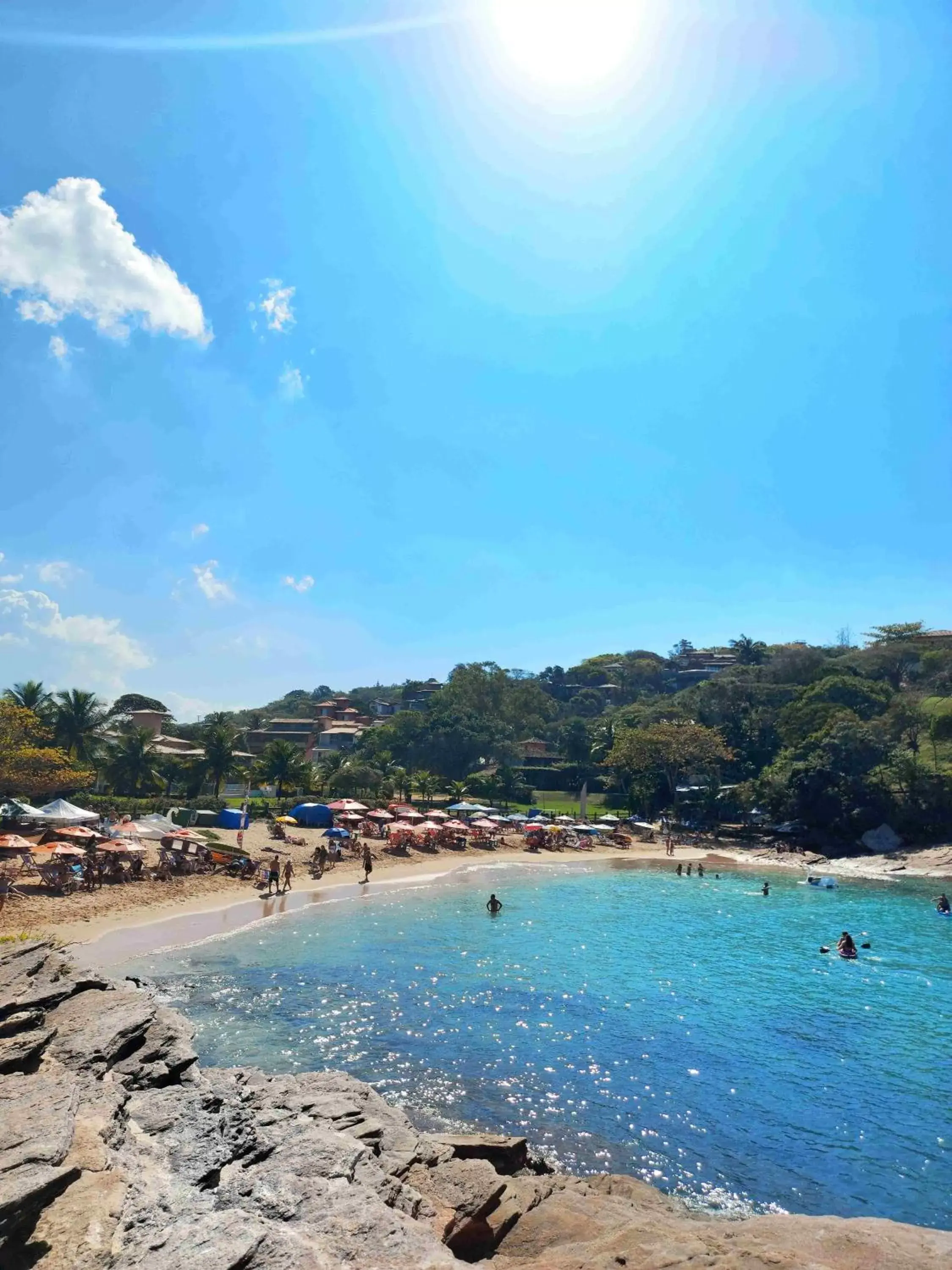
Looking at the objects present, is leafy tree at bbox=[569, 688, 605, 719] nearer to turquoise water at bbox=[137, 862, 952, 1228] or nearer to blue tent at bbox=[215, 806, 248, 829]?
blue tent at bbox=[215, 806, 248, 829]

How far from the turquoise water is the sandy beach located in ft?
7.85

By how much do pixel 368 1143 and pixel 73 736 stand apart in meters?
46.1

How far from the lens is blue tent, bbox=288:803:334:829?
46094mm

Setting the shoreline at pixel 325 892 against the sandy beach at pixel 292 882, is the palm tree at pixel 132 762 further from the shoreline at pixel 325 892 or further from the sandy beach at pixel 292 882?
the shoreline at pixel 325 892

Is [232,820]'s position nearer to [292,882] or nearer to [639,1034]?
[292,882]

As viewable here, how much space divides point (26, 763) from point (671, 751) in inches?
1918

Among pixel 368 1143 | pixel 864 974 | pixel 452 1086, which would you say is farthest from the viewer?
pixel 864 974

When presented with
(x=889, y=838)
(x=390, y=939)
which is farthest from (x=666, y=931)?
(x=889, y=838)

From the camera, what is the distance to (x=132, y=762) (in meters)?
49.3

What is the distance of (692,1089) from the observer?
1291 centimetres

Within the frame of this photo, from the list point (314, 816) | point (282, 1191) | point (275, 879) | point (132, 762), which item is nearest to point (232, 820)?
point (314, 816)

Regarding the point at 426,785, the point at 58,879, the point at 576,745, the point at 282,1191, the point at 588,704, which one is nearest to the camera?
the point at 282,1191

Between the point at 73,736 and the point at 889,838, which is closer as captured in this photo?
the point at 73,736

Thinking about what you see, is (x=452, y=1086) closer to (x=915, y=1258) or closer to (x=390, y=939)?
(x=915, y=1258)
